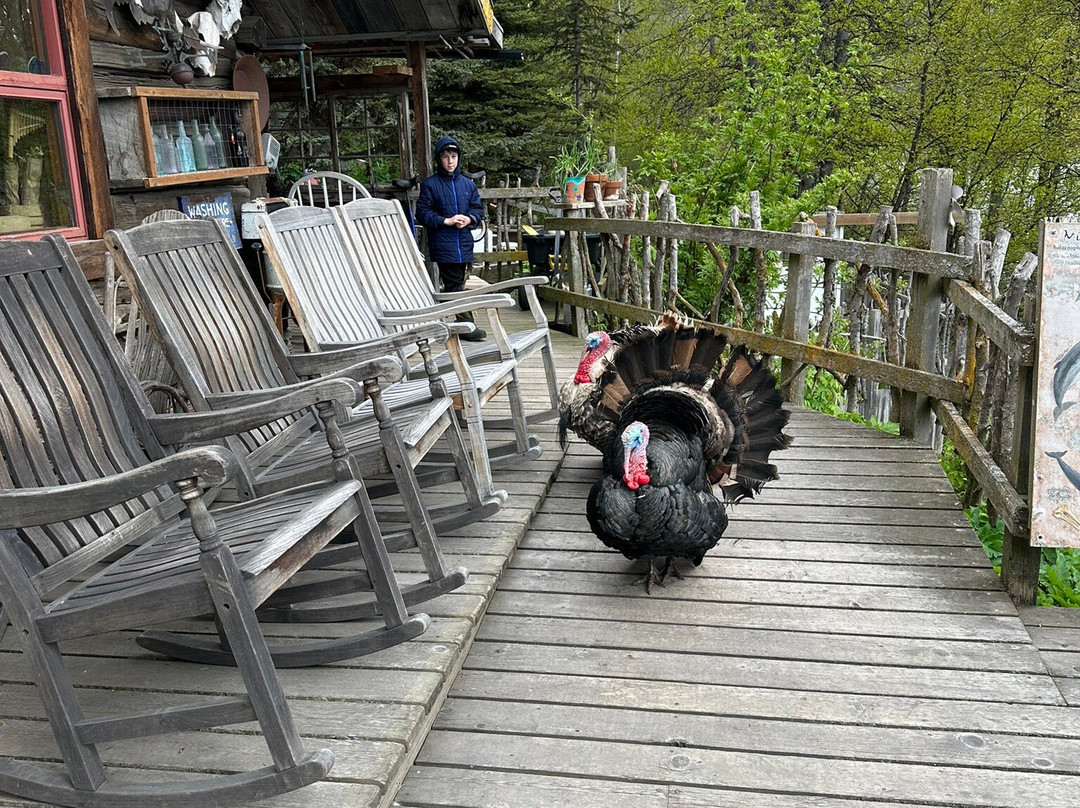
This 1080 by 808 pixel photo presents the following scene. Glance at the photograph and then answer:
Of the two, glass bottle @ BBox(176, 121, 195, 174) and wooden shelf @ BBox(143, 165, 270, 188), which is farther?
glass bottle @ BBox(176, 121, 195, 174)

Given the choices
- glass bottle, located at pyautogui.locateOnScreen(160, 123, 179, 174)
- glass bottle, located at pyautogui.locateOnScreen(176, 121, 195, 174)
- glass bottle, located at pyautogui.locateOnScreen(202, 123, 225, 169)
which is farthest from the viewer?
glass bottle, located at pyautogui.locateOnScreen(202, 123, 225, 169)

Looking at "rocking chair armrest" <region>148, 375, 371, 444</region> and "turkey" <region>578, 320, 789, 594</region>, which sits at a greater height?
"rocking chair armrest" <region>148, 375, 371, 444</region>

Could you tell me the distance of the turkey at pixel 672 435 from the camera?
108 inches

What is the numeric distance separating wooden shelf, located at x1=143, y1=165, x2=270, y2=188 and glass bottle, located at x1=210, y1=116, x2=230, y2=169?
4.5 inches

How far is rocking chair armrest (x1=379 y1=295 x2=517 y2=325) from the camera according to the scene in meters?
3.45

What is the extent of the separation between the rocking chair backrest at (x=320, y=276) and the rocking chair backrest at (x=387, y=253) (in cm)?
9

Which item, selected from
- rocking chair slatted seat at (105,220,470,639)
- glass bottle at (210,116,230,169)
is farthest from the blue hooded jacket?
rocking chair slatted seat at (105,220,470,639)

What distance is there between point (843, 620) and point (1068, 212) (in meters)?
10.8

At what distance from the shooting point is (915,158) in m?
11.5

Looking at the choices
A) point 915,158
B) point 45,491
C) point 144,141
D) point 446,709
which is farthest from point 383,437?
point 915,158

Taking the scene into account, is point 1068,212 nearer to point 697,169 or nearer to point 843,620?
point 697,169

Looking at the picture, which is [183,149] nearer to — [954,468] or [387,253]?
[387,253]

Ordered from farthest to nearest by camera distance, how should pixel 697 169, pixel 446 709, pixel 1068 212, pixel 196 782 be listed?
pixel 1068 212 < pixel 697 169 < pixel 446 709 < pixel 196 782

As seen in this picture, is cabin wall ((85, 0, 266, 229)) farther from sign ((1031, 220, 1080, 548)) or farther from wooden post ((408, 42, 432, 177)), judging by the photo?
sign ((1031, 220, 1080, 548))
